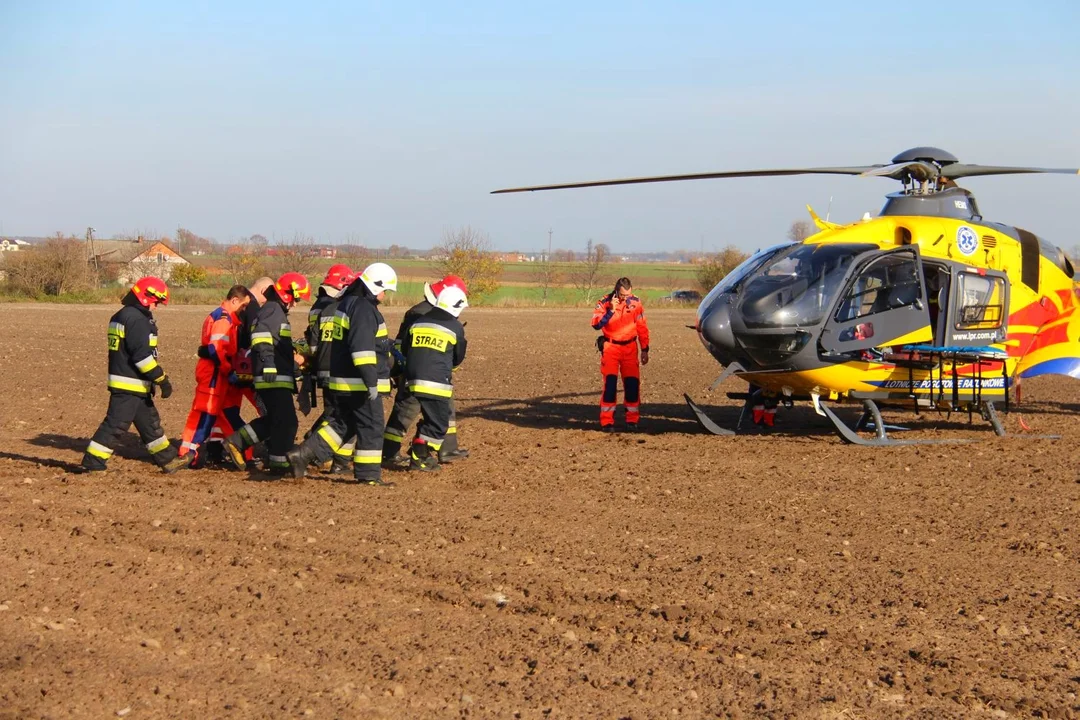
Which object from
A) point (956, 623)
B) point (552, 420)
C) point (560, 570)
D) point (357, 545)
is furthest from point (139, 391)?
point (956, 623)

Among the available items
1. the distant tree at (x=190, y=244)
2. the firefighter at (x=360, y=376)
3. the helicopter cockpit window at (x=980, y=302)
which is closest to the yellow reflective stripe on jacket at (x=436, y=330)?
the firefighter at (x=360, y=376)

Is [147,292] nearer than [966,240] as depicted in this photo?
Yes

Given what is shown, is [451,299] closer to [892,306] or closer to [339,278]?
[339,278]

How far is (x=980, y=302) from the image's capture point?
12492 millimetres

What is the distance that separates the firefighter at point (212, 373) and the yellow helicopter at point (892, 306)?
11.4 feet

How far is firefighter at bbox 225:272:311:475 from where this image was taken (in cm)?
997

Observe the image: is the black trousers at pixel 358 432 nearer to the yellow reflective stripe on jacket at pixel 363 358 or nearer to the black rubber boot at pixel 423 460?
the yellow reflective stripe on jacket at pixel 363 358

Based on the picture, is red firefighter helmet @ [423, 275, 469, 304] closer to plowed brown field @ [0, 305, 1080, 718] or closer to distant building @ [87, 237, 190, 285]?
plowed brown field @ [0, 305, 1080, 718]

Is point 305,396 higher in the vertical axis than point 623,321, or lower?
lower

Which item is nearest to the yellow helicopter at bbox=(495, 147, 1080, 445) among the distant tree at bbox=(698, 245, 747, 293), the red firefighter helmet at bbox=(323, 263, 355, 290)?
the red firefighter helmet at bbox=(323, 263, 355, 290)

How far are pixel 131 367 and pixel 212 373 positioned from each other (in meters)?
0.78

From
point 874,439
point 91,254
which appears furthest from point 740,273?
point 91,254

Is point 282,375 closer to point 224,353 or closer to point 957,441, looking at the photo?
point 224,353

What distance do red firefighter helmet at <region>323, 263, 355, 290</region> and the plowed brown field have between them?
182 cm
